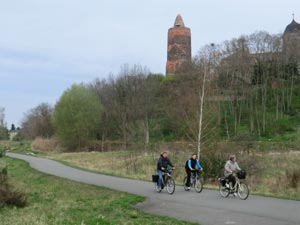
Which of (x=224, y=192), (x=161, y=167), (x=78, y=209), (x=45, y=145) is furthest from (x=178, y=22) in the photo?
(x=78, y=209)

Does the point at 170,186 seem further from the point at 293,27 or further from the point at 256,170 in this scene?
the point at 293,27

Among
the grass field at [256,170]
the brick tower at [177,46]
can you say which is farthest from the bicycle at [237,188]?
the brick tower at [177,46]

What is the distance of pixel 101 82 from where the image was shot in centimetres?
8912

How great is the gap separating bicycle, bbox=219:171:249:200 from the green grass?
3150mm

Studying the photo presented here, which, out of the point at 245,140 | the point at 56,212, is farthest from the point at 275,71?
the point at 56,212

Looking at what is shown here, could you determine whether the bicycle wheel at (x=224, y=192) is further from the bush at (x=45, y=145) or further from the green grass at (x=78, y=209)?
the bush at (x=45, y=145)

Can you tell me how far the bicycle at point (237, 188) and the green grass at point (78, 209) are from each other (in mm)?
3150

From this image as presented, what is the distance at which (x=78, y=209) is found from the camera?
1377 cm

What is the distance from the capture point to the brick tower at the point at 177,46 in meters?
93.3

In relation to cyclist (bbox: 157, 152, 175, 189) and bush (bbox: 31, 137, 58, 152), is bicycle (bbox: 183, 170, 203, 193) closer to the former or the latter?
cyclist (bbox: 157, 152, 175, 189)

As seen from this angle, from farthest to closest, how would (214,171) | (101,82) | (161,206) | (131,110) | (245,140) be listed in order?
1. (101,82)
2. (131,110)
3. (245,140)
4. (214,171)
5. (161,206)

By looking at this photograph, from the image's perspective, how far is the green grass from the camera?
11.2 meters

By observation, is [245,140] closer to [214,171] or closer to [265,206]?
[214,171]

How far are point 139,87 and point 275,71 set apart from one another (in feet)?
79.8
